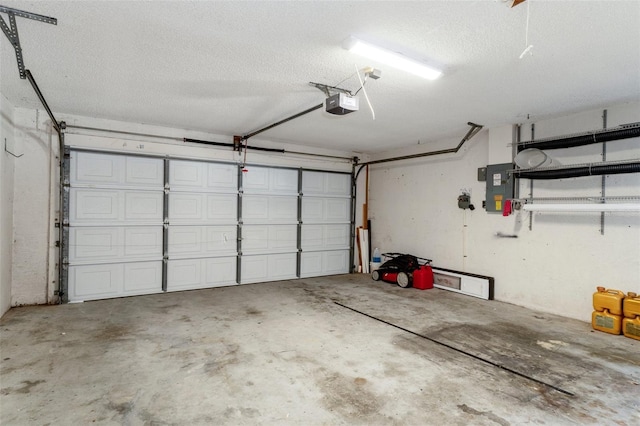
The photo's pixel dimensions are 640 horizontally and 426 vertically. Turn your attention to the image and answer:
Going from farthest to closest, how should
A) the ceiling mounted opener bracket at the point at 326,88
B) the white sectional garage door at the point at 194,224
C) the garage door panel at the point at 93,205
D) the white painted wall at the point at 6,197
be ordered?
the white sectional garage door at the point at 194,224, the garage door panel at the point at 93,205, the white painted wall at the point at 6,197, the ceiling mounted opener bracket at the point at 326,88

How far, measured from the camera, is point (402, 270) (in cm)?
593

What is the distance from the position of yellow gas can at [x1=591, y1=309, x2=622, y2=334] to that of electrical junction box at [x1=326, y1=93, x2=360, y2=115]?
357 cm

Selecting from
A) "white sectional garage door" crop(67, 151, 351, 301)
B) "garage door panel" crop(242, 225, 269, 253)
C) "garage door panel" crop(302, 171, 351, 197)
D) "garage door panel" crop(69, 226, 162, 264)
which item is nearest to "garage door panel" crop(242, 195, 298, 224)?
"white sectional garage door" crop(67, 151, 351, 301)

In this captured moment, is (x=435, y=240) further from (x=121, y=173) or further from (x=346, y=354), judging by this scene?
(x=121, y=173)

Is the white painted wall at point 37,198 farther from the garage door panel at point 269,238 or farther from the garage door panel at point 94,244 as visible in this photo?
the garage door panel at point 269,238

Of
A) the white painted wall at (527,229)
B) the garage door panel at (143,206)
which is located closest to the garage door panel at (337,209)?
the white painted wall at (527,229)

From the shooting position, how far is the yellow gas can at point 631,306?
352cm

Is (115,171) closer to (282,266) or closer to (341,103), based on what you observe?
(282,266)

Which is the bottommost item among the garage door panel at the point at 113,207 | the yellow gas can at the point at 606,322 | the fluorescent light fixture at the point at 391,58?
the yellow gas can at the point at 606,322

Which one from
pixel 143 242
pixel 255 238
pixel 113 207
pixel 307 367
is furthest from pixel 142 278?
pixel 307 367

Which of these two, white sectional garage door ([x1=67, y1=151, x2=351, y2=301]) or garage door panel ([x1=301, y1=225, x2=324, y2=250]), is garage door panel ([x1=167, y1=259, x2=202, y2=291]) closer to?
white sectional garage door ([x1=67, y1=151, x2=351, y2=301])

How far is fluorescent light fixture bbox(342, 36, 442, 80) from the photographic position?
2500 mm

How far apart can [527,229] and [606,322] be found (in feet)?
4.73

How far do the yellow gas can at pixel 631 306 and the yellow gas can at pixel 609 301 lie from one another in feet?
0.16
